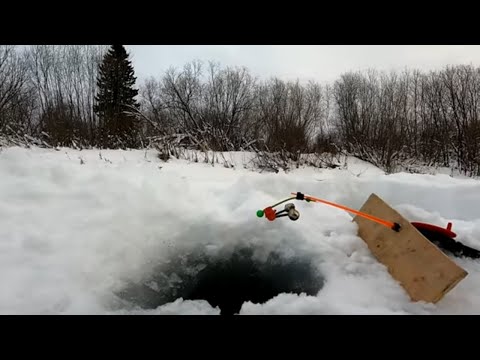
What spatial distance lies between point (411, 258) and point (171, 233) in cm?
184

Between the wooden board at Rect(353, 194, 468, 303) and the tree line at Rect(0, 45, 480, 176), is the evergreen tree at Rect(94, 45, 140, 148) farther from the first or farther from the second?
the wooden board at Rect(353, 194, 468, 303)

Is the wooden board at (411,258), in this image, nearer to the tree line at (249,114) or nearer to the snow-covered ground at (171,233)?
the snow-covered ground at (171,233)

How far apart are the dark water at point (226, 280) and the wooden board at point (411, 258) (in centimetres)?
52

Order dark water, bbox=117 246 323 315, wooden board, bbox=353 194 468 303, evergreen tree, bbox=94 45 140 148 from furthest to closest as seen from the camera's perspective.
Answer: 1. evergreen tree, bbox=94 45 140 148
2. dark water, bbox=117 246 323 315
3. wooden board, bbox=353 194 468 303

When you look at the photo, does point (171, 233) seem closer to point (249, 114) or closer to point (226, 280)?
point (226, 280)

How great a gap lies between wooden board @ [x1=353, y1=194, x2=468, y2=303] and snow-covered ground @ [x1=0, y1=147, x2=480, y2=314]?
64 mm

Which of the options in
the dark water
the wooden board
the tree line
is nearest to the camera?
the wooden board

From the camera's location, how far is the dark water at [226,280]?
6.22 feet

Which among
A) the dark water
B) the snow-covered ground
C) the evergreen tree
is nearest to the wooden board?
the snow-covered ground

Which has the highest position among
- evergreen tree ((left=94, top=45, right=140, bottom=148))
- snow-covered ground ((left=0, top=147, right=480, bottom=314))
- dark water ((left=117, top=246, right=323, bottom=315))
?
evergreen tree ((left=94, top=45, right=140, bottom=148))

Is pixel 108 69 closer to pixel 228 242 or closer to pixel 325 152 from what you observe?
pixel 325 152

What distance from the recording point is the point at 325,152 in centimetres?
864

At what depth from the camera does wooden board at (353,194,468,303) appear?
1555 millimetres
